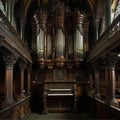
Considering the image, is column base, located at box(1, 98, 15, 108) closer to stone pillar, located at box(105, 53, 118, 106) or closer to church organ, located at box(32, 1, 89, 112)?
stone pillar, located at box(105, 53, 118, 106)

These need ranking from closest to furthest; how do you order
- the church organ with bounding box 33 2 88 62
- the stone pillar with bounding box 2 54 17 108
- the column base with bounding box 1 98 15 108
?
1. the column base with bounding box 1 98 15 108
2. the stone pillar with bounding box 2 54 17 108
3. the church organ with bounding box 33 2 88 62

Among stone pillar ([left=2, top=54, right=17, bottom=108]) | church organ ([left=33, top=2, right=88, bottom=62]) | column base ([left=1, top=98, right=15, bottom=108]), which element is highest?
church organ ([left=33, top=2, right=88, bottom=62])

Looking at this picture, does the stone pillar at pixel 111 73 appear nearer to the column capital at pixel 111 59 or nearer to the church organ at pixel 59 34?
the column capital at pixel 111 59

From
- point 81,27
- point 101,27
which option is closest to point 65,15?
point 81,27

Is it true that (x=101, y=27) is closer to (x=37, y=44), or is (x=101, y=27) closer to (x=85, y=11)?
(x=85, y=11)

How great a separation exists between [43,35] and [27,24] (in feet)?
6.19

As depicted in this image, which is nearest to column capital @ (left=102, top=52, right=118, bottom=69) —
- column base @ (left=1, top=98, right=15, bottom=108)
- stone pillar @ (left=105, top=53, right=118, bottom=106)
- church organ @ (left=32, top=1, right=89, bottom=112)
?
stone pillar @ (left=105, top=53, right=118, bottom=106)

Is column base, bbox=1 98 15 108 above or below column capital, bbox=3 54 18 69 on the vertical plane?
below

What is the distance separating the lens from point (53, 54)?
1440 centimetres

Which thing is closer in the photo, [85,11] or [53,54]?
[53,54]

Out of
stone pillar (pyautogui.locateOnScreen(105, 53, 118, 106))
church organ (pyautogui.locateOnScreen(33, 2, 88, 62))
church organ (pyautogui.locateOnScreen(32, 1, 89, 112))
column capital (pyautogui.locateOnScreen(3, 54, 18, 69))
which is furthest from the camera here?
church organ (pyautogui.locateOnScreen(33, 2, 88, 62))

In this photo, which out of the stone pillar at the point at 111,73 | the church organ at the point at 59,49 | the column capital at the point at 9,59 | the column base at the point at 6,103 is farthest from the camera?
the church organ at the point at 59,49

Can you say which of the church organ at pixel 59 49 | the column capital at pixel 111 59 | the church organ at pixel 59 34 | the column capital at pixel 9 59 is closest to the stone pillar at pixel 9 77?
the column capital at pixel 9 59

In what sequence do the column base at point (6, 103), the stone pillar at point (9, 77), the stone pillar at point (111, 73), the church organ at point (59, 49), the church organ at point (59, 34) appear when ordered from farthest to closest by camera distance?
1. the church organ at point (59, 34)
2. the church organ at point (59, 49)
3. the stone pillar at point (111, 73)
4. the stone pillar at point (9, 77)
5. the column base at point (6, 103)
